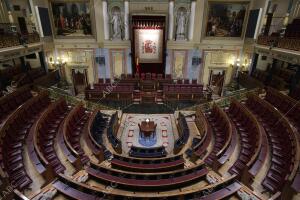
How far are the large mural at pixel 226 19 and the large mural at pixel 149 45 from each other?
3.77 m

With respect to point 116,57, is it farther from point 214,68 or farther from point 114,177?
point 114,177

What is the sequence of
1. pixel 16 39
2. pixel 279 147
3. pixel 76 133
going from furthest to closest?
pixel 16 39, pixel 76 133, pixel 279 147

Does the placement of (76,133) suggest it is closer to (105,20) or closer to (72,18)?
(105,20)

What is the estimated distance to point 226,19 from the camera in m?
14.2

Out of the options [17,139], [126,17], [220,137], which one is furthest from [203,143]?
[126,17]

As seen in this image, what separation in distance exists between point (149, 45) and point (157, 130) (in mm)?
7059

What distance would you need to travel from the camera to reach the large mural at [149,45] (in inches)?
554

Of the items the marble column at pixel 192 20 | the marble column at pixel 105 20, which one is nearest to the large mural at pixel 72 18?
the marble column at pixel 105 20

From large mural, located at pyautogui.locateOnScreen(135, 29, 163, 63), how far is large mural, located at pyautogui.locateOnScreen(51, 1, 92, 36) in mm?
3795

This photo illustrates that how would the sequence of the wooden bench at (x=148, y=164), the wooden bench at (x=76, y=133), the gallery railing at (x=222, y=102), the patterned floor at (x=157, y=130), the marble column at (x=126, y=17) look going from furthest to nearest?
1. the marble column at (x=126, y=17)
2. the gallery railing at (x=222, y=102)
3. the patterned floor at (x=157, y=130)
4. the wooden bench at (x=76, y=133)
5. the wooden bench at (x=148, y=164)

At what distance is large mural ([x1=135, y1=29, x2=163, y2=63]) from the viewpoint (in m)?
14.1

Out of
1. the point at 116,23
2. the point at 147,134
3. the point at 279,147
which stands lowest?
the point at 147,134

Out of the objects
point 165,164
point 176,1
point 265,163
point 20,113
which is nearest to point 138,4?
point 176,1

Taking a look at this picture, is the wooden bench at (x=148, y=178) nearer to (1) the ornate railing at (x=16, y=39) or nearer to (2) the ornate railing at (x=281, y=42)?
(2) the ornate railing at (x=281, y=42)
